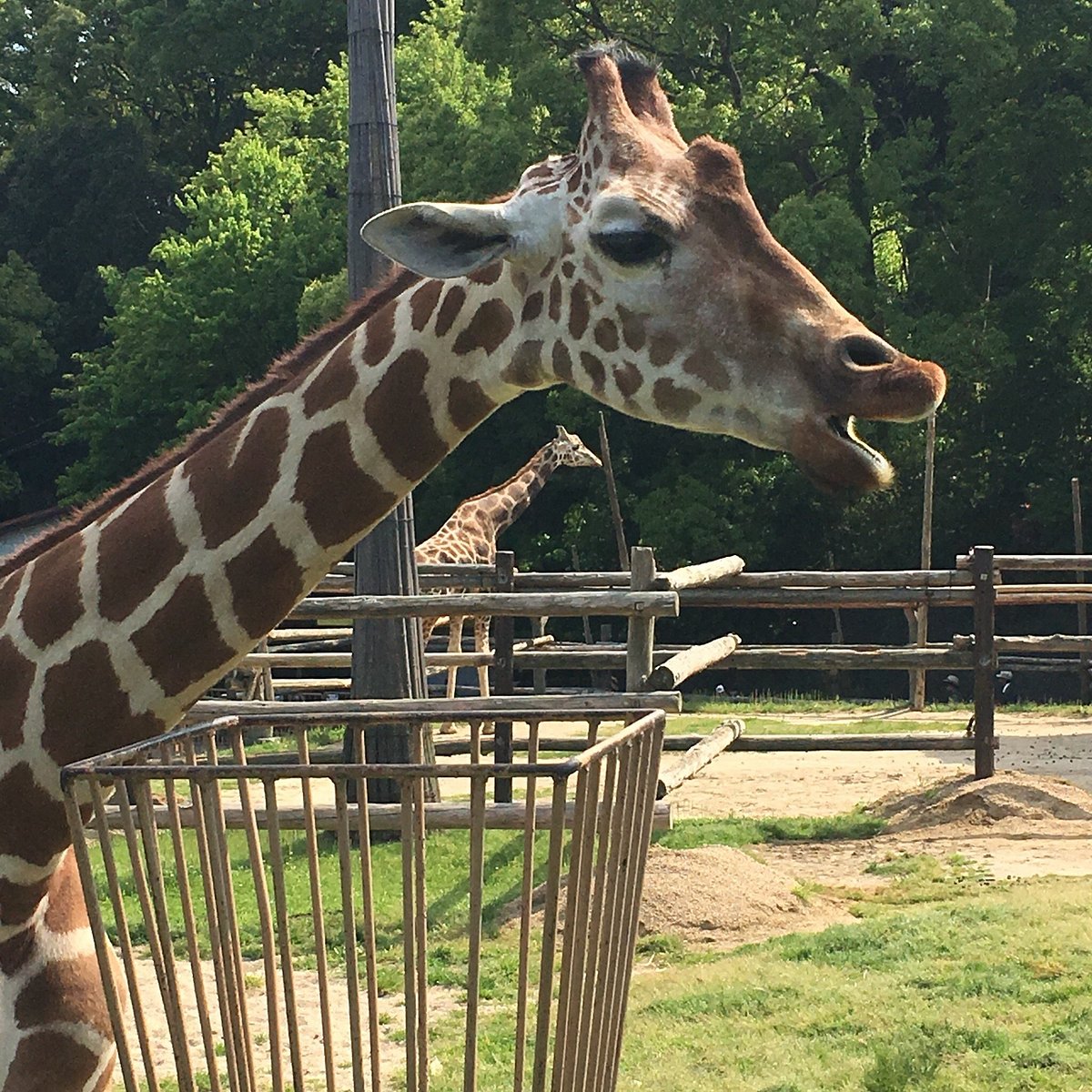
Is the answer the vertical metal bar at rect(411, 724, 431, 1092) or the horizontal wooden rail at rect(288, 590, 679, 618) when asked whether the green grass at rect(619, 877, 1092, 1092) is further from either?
A: the vertical metal bar at rect(411, 724, 431, 1092)

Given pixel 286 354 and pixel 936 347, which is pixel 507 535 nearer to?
pixel 936 347

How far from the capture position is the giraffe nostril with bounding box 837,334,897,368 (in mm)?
2422

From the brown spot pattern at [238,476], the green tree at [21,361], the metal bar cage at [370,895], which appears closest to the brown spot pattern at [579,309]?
the brown spot pattern at [238,476]

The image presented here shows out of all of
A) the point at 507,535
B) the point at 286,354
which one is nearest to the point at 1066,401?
the point at 507,535

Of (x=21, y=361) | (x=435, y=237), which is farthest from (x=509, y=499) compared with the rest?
(x=21, y=361)

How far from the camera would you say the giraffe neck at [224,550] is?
2.59 metres

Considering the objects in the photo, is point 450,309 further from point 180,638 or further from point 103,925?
point 103,925

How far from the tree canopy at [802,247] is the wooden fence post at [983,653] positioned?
23.0 feet

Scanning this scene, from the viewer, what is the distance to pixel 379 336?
276cm

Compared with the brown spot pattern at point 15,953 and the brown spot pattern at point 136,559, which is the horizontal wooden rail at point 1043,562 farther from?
the brown spot pattern at point 15,953

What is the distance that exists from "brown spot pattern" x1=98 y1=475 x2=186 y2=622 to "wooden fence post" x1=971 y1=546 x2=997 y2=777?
27.4 ft

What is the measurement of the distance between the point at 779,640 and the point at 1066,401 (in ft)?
16.4

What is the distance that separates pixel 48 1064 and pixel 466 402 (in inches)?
50.3

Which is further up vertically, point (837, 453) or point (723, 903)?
point (837, 453)
